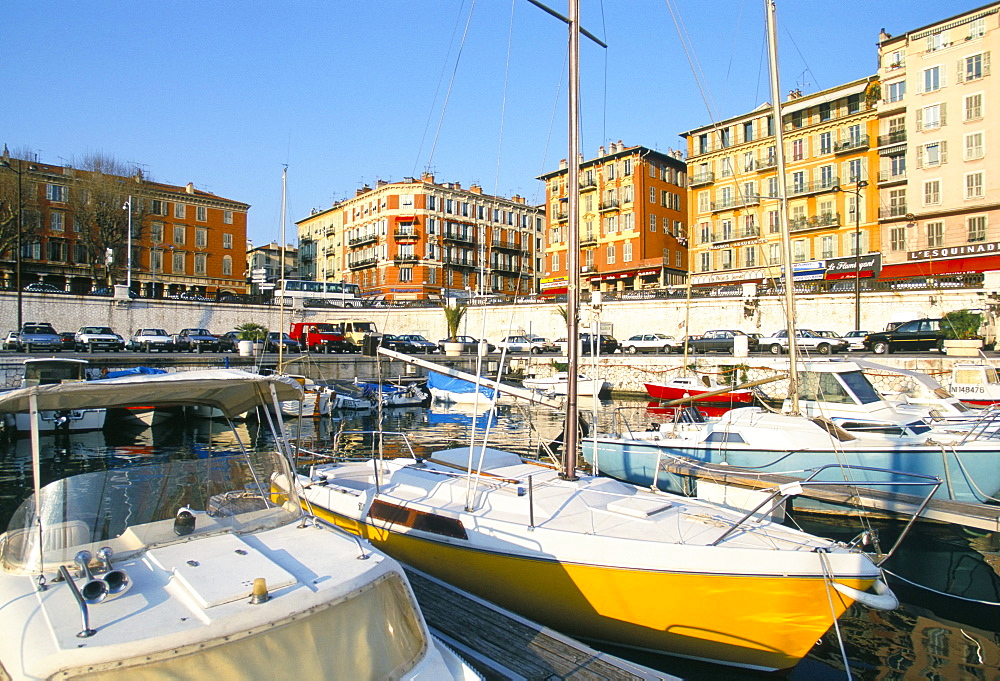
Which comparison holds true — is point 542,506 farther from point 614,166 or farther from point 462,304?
point 614,166

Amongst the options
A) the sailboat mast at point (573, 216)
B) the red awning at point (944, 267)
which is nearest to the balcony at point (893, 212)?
the red awning at point (944, 267)

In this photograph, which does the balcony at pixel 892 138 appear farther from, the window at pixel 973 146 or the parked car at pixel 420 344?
the parked car at pixel 420 344

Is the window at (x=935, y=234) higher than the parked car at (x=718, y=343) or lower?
higher

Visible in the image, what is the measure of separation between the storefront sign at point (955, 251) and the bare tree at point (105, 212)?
6660cm

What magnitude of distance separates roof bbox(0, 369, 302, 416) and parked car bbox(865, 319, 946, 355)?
115 feet

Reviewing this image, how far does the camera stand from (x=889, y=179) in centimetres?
4975

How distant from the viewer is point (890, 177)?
49.9 metres

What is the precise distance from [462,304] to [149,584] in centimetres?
5656

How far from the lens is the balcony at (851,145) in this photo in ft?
168

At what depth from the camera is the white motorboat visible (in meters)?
3.49

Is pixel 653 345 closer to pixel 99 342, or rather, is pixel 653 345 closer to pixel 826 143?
pixel 826 143

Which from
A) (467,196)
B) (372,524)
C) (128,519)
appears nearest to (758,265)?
(467,196)

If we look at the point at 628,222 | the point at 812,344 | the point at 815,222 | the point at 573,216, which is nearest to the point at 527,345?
the point at 812,344

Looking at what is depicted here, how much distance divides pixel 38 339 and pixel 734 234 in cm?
5538
